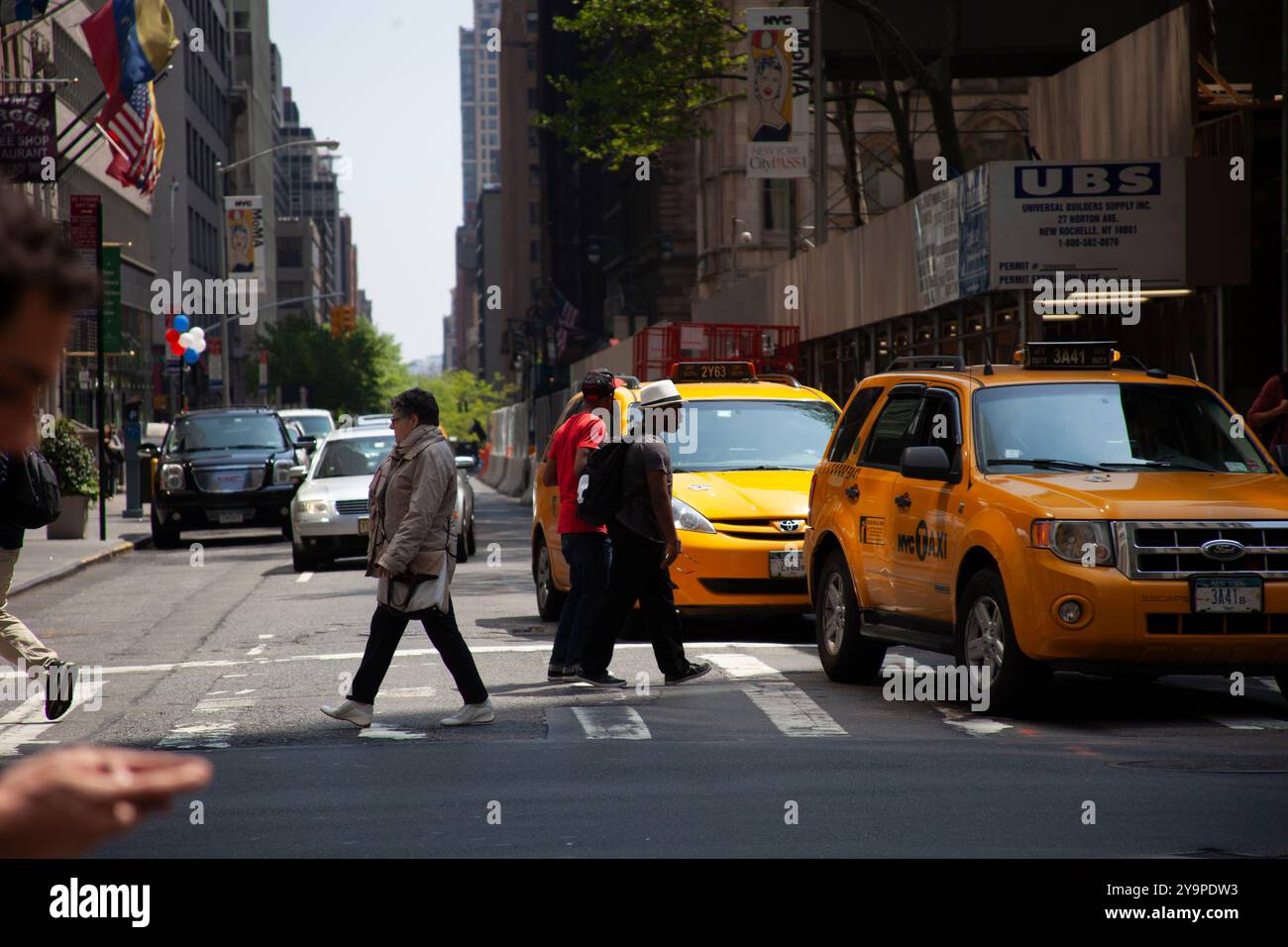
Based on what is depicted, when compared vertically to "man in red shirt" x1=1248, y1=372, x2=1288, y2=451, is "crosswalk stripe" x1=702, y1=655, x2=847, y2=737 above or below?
below

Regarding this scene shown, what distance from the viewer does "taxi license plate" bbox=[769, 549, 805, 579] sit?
14.3 metres

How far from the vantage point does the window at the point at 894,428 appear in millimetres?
11922

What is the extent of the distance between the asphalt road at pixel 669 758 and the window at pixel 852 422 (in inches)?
56.4

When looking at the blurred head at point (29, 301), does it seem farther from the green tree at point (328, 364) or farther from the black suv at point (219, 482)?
the green tree at point (328, 364)

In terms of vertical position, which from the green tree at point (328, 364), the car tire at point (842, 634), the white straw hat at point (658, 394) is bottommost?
the car tire at point (842, 634)

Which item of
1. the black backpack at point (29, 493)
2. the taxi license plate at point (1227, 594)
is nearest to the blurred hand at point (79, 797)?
the taxi license plate at point (1227, 594)

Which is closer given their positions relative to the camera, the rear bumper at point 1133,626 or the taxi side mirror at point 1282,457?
the rear bumper at point 1133,626

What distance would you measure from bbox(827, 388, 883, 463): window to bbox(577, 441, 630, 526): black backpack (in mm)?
1438

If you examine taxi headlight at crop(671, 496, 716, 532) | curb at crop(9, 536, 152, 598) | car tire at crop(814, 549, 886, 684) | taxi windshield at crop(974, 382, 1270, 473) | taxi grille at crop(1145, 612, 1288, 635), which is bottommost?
curb at crop(9, 536, 152, 598)

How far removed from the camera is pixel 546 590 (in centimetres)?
1655

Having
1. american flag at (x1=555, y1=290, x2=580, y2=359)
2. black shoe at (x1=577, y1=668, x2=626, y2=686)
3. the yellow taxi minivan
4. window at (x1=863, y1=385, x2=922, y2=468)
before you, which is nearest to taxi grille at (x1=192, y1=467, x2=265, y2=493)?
the yellow taxi minivan

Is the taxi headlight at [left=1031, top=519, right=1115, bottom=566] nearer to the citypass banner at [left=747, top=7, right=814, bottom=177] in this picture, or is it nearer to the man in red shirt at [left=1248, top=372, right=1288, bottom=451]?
the man in red shirt at [left=1248, top=372, right=1288, bottom=451]
